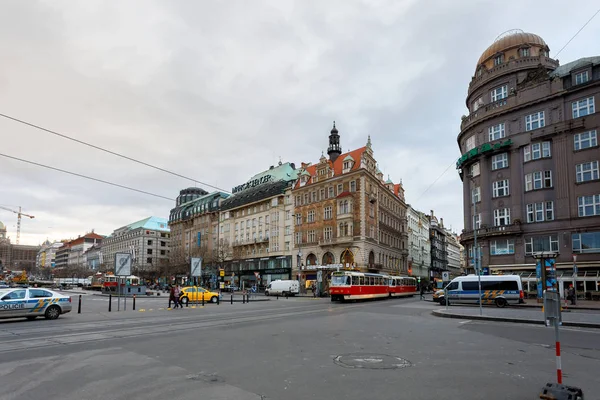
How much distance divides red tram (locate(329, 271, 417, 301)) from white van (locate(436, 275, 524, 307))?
8306 millimetres

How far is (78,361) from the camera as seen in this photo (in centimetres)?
947

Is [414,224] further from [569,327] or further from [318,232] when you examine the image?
[569,327]

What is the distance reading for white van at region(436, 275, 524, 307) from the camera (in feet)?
107

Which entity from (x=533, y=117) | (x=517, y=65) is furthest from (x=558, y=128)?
(x=517, y=65)

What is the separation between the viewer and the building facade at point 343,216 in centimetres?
6103

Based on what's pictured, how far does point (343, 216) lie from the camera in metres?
62.2

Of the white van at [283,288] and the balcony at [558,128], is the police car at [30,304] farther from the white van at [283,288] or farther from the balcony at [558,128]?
the balcony at [558,128]

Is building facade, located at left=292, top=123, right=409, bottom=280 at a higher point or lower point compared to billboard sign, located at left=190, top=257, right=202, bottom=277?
higher

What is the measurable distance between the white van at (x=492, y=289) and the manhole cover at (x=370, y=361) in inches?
984

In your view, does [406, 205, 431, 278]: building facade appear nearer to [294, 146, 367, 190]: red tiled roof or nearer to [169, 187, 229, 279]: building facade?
[294, 146, 367, 190]: red tiled roof

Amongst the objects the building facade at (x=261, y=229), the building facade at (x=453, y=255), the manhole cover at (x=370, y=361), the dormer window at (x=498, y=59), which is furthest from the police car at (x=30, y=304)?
the building facade at (x=453, y=255)

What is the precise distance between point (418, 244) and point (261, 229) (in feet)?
140

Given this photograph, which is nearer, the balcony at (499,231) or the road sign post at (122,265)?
the road sign post at (122,265)

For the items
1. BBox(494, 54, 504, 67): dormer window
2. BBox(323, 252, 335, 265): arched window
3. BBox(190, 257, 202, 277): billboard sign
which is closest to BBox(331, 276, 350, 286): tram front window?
BBox(190, 257, 202, 277): billboard sign
